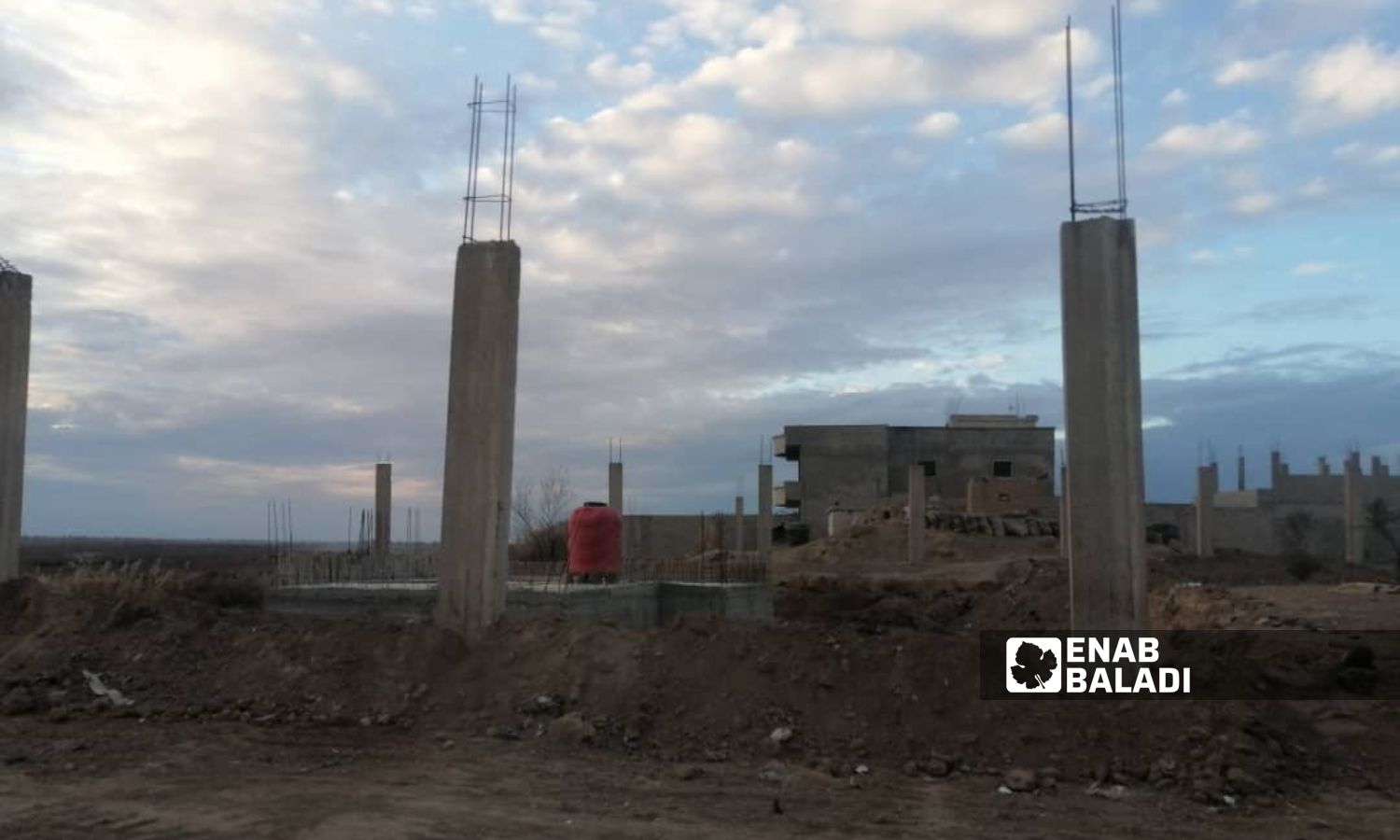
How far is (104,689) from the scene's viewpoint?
1048 cm

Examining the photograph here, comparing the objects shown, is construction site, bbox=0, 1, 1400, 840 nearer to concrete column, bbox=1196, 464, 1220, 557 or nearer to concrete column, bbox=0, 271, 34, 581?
concrete column, bbox=0, 271, 34, 581

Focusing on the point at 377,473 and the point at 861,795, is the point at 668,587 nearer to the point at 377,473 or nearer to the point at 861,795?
the point at 861,795

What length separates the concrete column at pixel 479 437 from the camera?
35.8ft

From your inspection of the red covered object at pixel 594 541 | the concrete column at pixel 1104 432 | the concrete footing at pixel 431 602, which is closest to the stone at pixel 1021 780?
the concrete column at pixel 1104 432

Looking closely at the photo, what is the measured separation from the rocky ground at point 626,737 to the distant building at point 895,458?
41012 mm

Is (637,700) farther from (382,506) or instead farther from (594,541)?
(382,506)

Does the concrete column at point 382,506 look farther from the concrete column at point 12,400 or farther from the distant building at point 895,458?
the distant building at point 895,458

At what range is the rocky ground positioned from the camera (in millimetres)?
7020

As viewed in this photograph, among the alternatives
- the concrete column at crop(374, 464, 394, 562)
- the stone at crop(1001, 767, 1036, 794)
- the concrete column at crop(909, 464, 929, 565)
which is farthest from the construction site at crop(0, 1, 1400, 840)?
the concrete column at crop(909, 464, 929, 565)

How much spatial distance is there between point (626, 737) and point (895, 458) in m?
45.4

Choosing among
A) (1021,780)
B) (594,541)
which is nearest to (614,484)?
(594,541)

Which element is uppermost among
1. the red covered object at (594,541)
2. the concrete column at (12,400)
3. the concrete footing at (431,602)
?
the concrete column at (12,400)

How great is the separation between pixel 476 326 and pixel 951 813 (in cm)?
625

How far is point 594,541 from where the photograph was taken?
15359 millimetres
